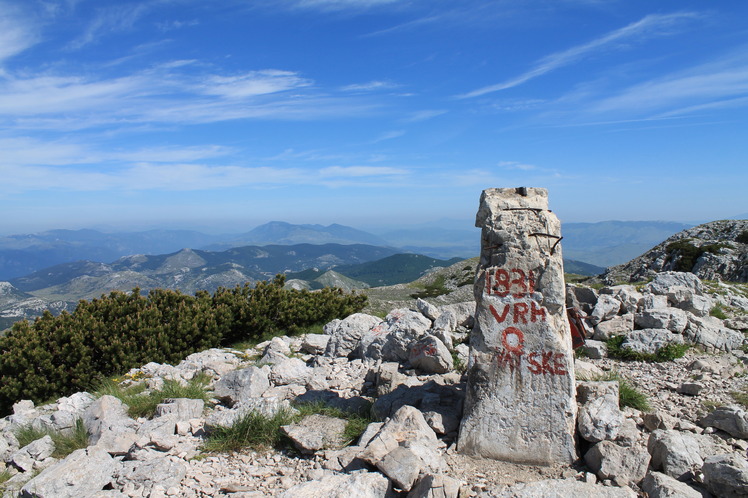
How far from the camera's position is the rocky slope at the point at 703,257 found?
2797cm

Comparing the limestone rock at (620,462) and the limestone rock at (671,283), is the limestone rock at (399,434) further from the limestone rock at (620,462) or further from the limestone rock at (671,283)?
the limestone rock at (671,283)

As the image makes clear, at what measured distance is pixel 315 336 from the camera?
13578 mm

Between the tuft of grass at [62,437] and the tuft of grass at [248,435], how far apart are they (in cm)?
219

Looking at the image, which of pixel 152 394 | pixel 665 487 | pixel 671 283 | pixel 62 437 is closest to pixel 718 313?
pixel 671 283

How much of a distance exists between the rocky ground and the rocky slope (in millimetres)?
17244

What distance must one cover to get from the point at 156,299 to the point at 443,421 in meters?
12.3

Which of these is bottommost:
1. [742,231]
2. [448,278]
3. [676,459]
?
[448,278]

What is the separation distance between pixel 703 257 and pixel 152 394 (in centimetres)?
3287

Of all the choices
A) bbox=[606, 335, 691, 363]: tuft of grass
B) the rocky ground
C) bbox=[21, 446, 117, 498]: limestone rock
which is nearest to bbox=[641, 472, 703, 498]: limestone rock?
the rocky ground

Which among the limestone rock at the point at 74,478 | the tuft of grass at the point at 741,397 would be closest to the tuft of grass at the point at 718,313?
the tuft of grass at the point at 741,397

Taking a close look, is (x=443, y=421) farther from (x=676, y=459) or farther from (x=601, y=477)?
(x=676, y=459)

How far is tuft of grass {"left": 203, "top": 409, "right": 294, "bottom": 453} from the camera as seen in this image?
7.11 m

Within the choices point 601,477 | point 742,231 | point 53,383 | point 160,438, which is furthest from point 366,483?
point 742,231

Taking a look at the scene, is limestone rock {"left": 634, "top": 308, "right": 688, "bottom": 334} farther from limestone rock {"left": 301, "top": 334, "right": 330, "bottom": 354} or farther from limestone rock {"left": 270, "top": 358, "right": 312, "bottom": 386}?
limestone rock {"left": 270, "top": 358, "right": 312, "bottom": 386}
